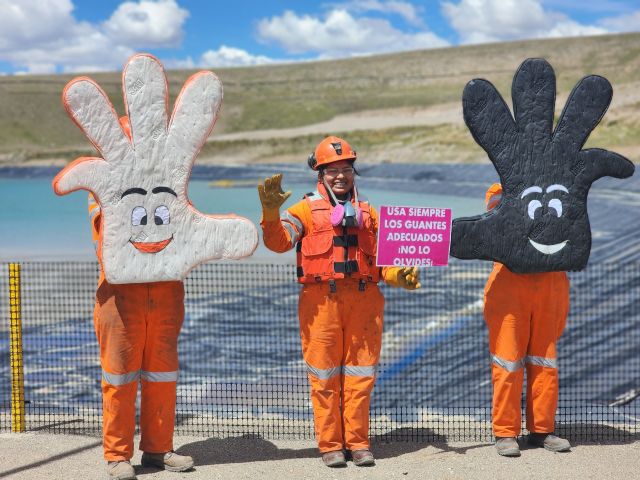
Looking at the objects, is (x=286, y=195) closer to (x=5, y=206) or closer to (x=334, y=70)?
(x=5, y=206)

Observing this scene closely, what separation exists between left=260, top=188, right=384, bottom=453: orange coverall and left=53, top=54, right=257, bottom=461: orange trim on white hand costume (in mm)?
437

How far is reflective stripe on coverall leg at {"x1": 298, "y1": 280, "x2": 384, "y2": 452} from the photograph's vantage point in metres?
4.99

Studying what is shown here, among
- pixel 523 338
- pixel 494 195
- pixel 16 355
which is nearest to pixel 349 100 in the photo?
pixel 16 355

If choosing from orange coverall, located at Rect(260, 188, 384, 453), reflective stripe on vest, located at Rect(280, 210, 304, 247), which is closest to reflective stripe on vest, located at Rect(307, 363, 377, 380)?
orange coverall, located at Rect(260, 188, 384, 453)

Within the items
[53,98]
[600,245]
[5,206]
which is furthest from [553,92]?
[53,98]

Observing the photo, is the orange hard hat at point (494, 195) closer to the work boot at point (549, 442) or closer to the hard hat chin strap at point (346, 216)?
the hard hat chin strap at point (346, 216)

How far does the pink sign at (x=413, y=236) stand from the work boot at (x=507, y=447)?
1.17 m

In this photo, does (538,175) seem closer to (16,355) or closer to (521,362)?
(521,362)

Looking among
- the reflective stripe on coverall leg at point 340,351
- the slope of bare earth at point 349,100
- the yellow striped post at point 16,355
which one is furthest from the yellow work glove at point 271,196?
the slope of bare earth at point 349,100

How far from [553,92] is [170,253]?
97.6 inches

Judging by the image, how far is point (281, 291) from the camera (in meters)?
13.4

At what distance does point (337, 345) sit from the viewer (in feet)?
16.5

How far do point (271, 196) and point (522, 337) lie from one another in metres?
1.80

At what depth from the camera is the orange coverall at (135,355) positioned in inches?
190
